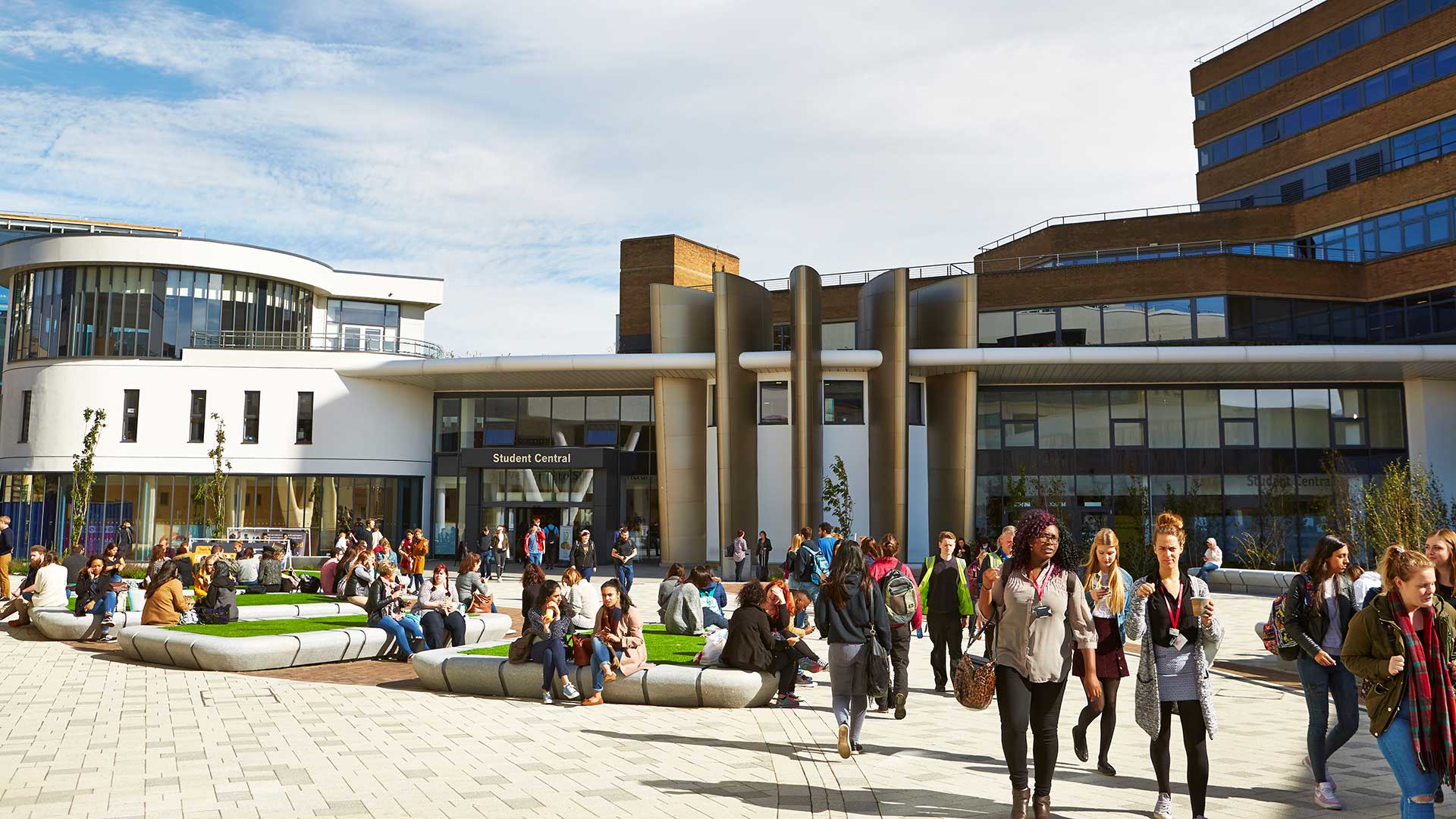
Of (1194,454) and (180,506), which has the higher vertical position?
(1194,454)

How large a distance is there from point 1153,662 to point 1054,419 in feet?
101

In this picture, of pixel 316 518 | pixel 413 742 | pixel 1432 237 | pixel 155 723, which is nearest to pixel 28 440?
pixel 316 518

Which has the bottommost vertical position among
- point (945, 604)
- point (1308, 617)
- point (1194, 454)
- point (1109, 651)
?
point (945, 604)

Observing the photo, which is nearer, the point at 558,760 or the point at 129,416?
the point at 558,760

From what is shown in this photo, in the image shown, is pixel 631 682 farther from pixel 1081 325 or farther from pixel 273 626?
pixel 1081 325

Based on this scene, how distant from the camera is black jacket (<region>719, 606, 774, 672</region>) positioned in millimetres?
10922

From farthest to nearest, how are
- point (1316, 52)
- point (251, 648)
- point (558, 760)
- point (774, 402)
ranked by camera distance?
1. point (1316, 52)
2. point (774, 402)
3. point (251, 648)
4. point (558, 760)

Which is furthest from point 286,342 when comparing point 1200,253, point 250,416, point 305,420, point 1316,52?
point 1316,52

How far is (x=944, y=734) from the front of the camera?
9.20 m

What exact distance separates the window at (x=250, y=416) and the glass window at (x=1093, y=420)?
93.8ft

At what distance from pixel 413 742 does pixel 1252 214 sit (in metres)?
41.1

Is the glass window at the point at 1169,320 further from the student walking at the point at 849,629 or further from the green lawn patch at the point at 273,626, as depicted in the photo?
the student walking at the point at 849,629

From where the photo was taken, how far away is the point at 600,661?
11250 millimetres

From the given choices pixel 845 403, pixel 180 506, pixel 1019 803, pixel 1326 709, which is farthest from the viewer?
pixel 180 506
